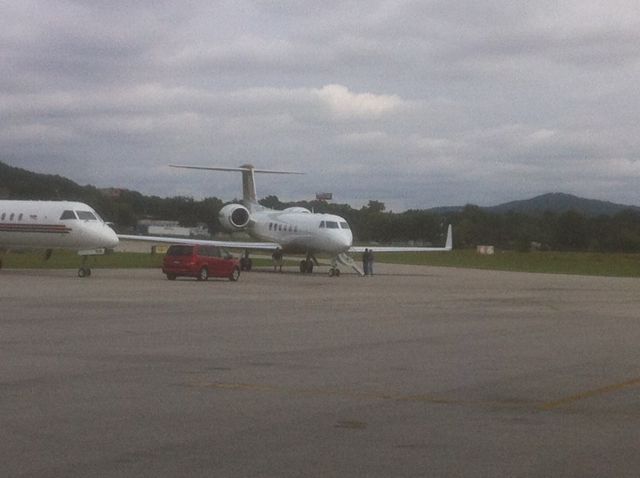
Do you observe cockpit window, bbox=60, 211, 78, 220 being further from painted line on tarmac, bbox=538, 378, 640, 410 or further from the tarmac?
painted line on tarmac, bbox=538, 378, 640, 410

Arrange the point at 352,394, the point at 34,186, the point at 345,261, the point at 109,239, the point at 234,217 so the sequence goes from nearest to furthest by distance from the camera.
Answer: the point at 352,394 < the point at 109,239 < the point at 345,261 < the point at 234,217 < the point at 34,186

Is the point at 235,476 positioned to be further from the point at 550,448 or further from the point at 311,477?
the point at 550,448

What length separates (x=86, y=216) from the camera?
40.0 m

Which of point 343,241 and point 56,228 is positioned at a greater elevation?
point 56,228

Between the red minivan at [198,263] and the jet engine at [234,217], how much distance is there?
45.6ft

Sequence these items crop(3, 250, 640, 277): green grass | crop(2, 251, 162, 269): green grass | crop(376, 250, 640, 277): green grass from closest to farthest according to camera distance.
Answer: crop(2, 251, 162, 269): green grass → crop(3, 250, 640, 277): green grass → crop(376, 250, 640, 277): green grass

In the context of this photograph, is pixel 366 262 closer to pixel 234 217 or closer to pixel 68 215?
pixel 234 217

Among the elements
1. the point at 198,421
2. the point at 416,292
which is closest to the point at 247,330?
the point at 198,421

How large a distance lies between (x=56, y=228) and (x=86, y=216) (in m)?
1.24

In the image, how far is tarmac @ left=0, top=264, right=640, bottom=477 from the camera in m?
7.85

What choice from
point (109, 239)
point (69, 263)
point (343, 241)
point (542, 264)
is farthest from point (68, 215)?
point (542, 264)

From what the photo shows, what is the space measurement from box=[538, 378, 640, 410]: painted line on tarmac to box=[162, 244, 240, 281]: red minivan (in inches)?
1106

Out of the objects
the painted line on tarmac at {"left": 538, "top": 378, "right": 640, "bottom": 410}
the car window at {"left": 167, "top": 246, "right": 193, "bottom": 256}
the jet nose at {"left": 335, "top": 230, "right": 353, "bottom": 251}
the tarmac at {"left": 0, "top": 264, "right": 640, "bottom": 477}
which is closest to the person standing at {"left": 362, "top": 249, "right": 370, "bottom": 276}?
the jet nose at {"left": 335, "top": 230, "right": 353, "bottom": 251}

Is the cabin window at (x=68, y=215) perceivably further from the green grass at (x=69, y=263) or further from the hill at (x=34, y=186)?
the hill at (x=34, y=186)
